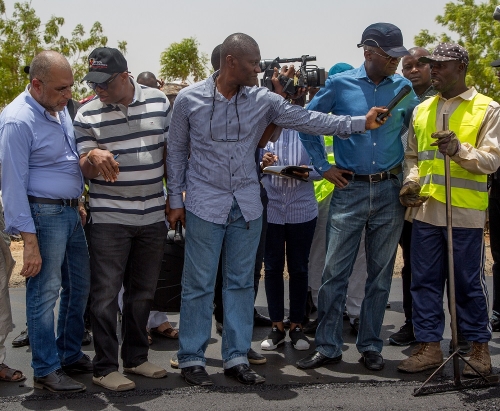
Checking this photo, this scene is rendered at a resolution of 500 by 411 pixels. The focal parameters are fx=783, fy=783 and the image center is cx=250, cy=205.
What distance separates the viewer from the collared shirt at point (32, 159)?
16.1 ft

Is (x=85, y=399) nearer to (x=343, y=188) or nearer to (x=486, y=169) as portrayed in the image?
(x=343, y=188)

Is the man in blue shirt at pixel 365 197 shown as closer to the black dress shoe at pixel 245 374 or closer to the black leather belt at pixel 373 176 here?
the black leather belt at pixel 373 176

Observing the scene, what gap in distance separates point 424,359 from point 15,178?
119 inches

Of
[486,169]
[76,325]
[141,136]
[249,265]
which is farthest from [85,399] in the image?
[486,169]

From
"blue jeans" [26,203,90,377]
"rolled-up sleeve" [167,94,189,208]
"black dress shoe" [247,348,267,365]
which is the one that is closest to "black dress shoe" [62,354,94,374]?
"blue jeans" [26,203,90,377]

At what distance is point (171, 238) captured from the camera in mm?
6227

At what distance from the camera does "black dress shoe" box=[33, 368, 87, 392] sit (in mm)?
5086

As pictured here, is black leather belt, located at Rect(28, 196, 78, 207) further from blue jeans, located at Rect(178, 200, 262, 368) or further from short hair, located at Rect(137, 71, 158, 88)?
short hair, located at Rect(137, 71, 158, 88)

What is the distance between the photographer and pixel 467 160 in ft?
16.9

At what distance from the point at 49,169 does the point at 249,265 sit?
150cm

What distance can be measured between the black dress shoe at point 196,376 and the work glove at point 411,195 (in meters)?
1.82

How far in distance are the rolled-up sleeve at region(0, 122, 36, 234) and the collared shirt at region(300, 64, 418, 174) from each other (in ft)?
6.76

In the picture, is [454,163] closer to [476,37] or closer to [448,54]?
[448,54]

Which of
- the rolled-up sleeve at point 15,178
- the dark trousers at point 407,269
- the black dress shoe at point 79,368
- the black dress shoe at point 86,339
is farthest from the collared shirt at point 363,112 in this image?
the black dress shoe at point 86,339
